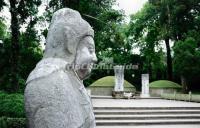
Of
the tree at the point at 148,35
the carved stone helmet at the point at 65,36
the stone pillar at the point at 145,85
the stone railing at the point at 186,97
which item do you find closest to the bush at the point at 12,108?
the carved stone helmet at the point at 65,36

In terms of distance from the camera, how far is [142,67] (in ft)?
149

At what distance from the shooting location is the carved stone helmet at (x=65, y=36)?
3.91m

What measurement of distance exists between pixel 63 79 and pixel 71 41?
18.0 inches

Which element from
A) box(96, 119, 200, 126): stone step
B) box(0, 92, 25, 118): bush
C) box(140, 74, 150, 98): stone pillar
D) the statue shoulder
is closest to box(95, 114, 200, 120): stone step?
box(96, 119, 200, 126): stone step

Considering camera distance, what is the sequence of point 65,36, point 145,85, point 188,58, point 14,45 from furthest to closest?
point 145,85 < point 188,58 < point 14,45 < point 65,36

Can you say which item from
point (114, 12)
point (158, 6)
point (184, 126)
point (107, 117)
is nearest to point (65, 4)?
point (114, 12)

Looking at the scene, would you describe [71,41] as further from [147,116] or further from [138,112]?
[138,112]

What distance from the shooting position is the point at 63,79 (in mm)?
3664

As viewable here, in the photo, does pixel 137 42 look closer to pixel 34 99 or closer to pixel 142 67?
pixel 142 67

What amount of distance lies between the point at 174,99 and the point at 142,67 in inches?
608

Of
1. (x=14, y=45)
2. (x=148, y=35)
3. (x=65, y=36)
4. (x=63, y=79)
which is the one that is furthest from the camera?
(x=148, y=35)

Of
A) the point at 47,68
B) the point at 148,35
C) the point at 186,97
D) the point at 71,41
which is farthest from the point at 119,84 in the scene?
the point at 47,68

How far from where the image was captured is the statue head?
154 inches

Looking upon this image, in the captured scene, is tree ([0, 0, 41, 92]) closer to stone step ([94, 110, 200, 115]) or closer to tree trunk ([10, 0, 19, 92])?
tree trunk ([10, 0, 19, 92])
